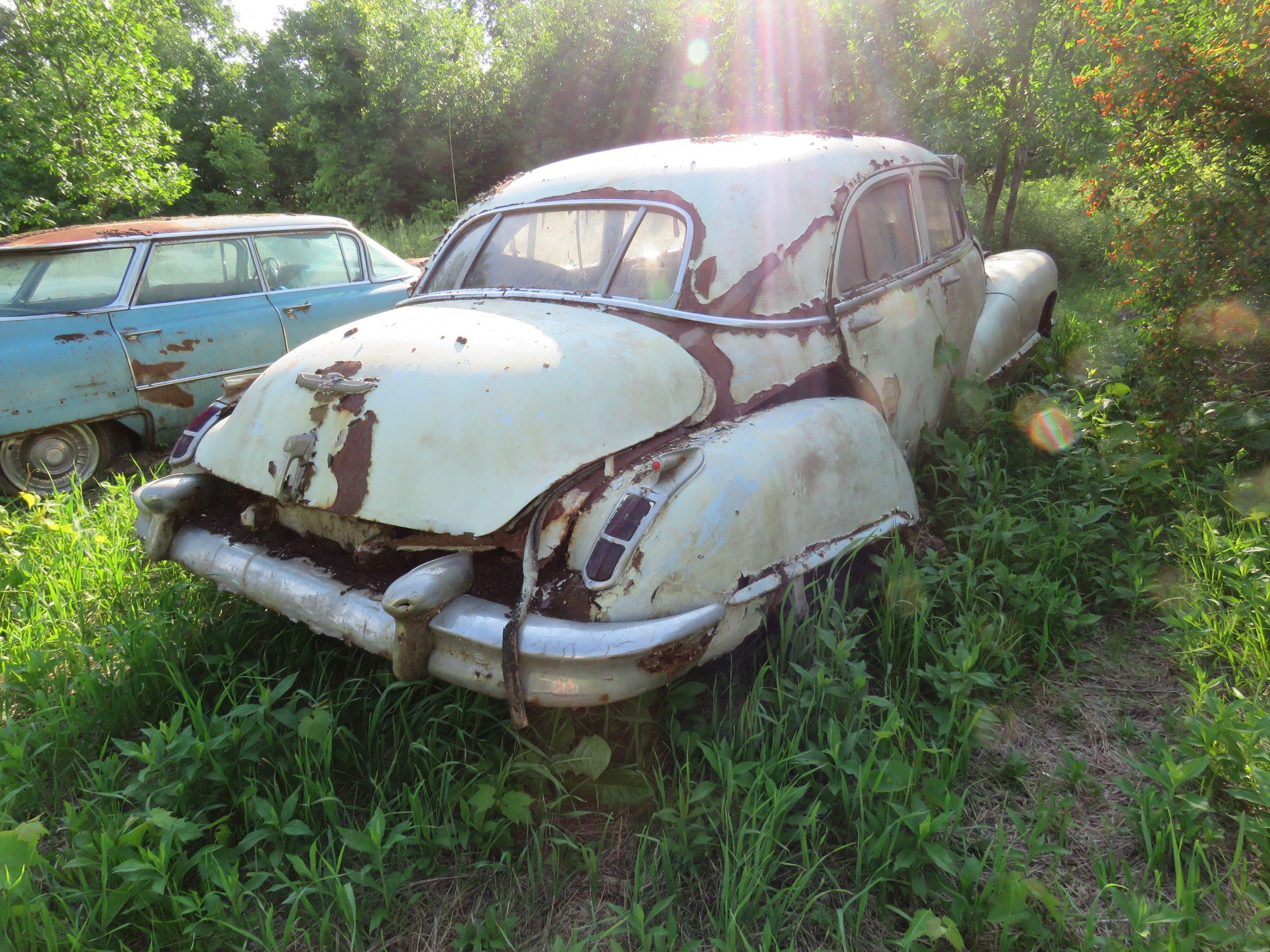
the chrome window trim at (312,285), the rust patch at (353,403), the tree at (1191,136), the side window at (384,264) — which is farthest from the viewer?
the side window at (384,264)

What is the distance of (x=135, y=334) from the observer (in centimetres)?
448

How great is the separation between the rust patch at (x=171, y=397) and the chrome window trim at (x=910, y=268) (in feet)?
12.6

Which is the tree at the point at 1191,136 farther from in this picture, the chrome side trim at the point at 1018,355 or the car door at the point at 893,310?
the car door at the point at 893,310

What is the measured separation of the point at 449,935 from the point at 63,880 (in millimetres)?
1012

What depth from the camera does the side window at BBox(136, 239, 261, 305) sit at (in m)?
4.68

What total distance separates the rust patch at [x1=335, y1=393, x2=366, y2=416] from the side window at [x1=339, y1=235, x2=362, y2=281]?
3.78 metres

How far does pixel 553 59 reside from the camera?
17688 millimetres

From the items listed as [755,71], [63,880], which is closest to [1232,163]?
[63,880]

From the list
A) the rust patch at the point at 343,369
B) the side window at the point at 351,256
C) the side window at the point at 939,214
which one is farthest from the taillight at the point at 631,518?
the side window at the point at 351,256

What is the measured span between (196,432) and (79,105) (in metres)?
8.70

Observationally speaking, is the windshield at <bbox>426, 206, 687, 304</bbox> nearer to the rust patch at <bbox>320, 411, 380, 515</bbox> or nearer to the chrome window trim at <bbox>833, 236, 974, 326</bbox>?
the chrome window trim at <bbox>833, 236, 974, 326</bbox>

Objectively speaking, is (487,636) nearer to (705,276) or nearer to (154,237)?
(705,276)

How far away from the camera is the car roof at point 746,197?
268 cm

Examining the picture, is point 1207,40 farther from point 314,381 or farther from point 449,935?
point 449,935
